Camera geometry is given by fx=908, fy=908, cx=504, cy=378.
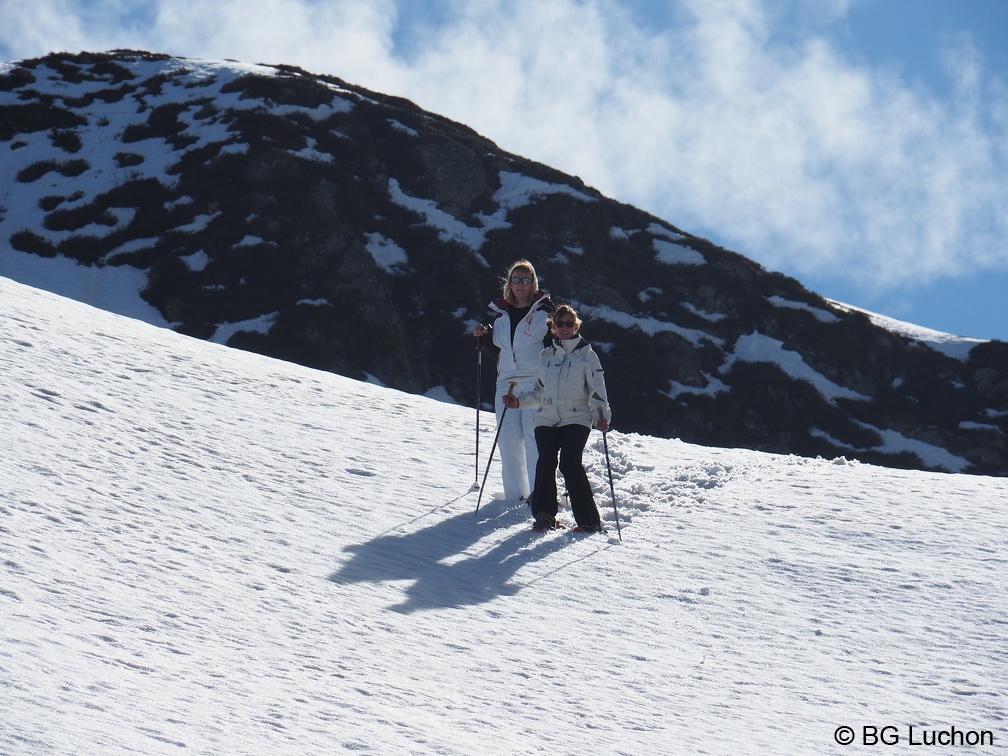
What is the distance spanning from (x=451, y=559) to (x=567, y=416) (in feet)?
6.08

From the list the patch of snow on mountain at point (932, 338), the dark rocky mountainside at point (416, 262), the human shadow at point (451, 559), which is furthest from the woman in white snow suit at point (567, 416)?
the patch of snow on mountain at point (932, 338)

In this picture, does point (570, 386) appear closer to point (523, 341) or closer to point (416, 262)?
point (523, 341)

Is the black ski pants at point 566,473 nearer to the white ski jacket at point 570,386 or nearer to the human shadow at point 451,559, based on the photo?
A: the white ski jacket at point 570,386

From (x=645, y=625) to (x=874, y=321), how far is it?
2021 inches

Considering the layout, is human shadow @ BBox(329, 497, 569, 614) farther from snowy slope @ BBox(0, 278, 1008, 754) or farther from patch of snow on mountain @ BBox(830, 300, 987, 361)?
patch of snow on mountain @ BBox(830, 300, 987, 361)

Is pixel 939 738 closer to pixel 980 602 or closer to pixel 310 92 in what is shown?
pixel 980 602

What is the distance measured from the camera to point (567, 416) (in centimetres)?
848

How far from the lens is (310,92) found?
54969mm

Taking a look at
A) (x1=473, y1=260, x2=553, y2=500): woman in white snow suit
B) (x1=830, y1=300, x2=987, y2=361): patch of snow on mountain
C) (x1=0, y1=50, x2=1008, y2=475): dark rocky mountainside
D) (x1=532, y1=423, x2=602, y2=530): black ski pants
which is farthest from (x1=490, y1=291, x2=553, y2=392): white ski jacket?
(x1=830, y1=300, x2=987, y2=361): patch of snow on mountain

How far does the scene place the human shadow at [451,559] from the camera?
6.55 metres

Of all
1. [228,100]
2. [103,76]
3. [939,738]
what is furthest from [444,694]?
[103,76]

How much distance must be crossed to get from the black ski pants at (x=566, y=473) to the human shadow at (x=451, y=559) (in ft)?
0.97

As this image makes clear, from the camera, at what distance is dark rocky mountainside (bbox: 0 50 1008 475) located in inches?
1518

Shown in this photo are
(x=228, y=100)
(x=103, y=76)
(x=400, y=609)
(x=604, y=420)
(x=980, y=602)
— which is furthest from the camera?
(x=103, y=76)
